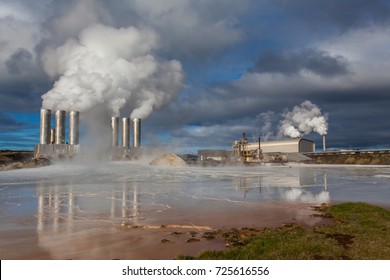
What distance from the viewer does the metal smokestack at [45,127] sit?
2906 inches

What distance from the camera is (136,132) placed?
93562 millimetres

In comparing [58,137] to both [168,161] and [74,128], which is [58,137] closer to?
[74,128]

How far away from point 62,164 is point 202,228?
67.1 m

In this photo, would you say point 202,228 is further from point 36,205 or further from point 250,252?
point 36,205

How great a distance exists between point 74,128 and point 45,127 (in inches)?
238

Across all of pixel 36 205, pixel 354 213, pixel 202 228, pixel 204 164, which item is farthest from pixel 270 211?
pixel 204 164

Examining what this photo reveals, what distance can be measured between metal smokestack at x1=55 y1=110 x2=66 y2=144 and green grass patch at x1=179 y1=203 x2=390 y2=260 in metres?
70.8

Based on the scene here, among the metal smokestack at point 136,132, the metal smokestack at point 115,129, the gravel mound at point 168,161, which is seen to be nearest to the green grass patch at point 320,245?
the gravel mound at point 168,161

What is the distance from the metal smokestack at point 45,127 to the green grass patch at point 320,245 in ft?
235

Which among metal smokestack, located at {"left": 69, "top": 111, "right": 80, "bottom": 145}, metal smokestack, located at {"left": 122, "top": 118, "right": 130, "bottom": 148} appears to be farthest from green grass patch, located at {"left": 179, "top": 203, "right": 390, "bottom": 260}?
metal smokestack, located at {"left": 122, "top": 118, "right": 130, "bottom": 148}

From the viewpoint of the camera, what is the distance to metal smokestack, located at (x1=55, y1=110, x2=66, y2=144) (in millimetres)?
74481

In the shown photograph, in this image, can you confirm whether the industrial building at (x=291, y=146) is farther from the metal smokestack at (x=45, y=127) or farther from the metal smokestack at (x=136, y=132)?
the metal smokestack at (x=45, y=127)

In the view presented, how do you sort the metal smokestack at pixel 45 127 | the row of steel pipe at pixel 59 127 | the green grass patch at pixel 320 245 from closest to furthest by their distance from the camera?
1. the green grass patch at pixel 320 245
2. the metal smokestack at pixel 45 127
3. the row of steel pipe at pixel 59 127

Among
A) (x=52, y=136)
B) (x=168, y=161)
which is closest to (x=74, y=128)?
(x=52, y=136)
